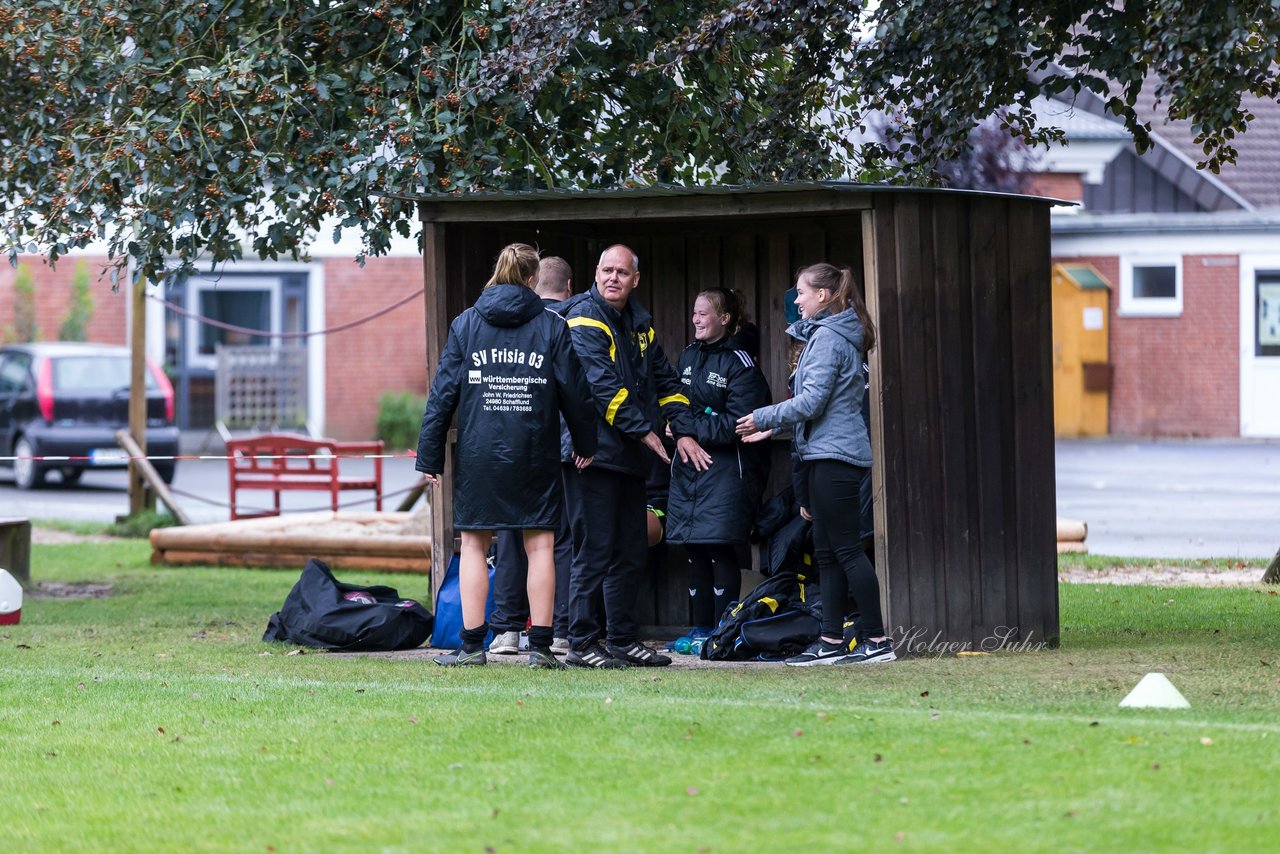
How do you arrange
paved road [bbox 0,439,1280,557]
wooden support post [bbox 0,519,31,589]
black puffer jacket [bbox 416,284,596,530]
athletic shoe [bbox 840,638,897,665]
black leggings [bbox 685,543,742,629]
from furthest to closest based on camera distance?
paved road [bbox 0,439,1280,557], wooden support post [bbox 0,519,31,589], black leggings [bbox 685,543,742,629], athletic shoe [bbox 840,638,897,665], black puffer jacket [bbox 416,284,596,530]

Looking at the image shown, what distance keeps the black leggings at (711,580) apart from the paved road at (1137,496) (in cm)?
645

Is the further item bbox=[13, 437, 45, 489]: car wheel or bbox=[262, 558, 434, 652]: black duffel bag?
bbox=[13, 437, 45, 489]: car wheel

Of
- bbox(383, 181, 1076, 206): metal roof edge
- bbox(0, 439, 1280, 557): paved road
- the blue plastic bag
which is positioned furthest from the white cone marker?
bbox(0, 439, 1280, 557): paved road

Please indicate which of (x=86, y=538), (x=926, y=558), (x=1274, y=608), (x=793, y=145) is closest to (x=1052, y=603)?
(x=926, y=558)

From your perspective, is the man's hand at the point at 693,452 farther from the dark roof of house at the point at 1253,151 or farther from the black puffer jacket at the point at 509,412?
the dark roof of house at the point at 1253,151

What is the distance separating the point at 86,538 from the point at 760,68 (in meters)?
9.03

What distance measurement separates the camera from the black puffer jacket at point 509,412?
317 inches

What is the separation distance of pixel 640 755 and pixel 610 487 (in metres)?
2.39

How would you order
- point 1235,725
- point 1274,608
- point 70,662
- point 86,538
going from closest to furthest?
point 1235,725 < point 70,662 < point 1274,608 < point 86,538

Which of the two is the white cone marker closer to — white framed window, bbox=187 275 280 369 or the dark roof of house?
white framed window, bbox=187 275 280 369

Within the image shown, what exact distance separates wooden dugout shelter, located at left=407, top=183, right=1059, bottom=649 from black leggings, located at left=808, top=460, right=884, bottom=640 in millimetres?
188

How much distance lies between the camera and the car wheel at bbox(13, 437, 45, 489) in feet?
73.9

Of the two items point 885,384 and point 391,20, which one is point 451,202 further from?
point 885,384

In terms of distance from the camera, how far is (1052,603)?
9.01 m
